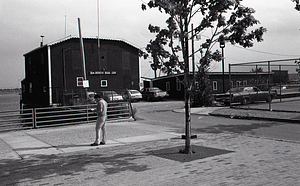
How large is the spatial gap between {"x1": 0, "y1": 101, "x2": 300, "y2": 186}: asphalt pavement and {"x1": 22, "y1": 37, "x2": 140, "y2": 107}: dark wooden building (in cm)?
2766

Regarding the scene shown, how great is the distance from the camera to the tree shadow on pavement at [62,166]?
6.61 meters

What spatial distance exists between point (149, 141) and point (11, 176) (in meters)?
4.83

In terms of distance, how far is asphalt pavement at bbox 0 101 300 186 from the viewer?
607cm

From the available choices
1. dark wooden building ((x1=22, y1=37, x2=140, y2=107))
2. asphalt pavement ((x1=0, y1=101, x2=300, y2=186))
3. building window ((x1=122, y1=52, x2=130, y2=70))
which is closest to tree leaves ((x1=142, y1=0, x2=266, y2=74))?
asphalt pavement ((x1=0, y1=101, x2=300, y2=186))

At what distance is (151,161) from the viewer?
24.8 ft

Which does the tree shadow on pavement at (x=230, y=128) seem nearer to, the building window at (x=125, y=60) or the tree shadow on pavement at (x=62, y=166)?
the tree shadow on pavement at (x=62, y=166)

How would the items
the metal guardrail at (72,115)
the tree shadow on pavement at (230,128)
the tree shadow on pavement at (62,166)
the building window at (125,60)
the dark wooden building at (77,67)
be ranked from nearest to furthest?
the tree shadow on pavement at (62,166) < the tree shadow on pavement at (230,128) < the metal guardrail at (72,115) < the dark wooden building at (77,67) < the building window at (125,60)

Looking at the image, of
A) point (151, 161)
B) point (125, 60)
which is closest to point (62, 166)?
point (151, 161)

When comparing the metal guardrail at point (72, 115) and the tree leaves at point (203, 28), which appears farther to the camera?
the metal guardrail at point (72, 115)

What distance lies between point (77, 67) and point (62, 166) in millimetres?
35278

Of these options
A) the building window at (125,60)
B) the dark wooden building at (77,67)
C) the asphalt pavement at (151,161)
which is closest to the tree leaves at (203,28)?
the asphalt pavement at (151,161)

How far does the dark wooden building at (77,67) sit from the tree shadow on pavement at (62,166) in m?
29.0

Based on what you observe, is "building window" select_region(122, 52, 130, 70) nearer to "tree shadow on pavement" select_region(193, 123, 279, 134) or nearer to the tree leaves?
"tree shadow on pavement" select_region(193, 123, 279, 134)

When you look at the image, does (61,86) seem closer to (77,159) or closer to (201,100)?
(201,100)
